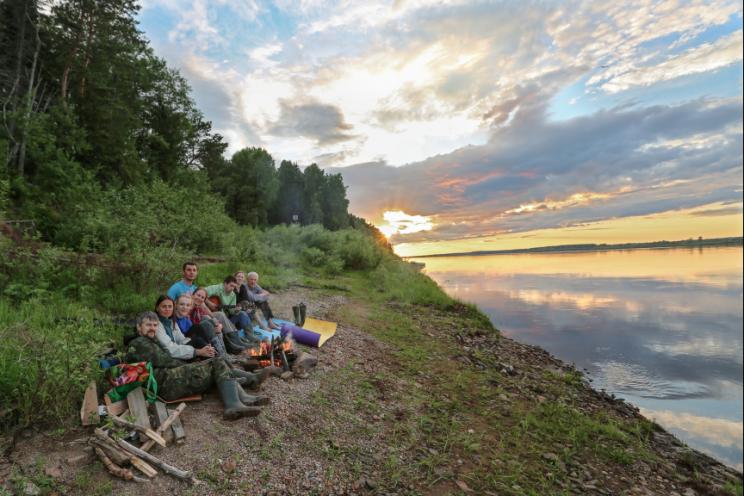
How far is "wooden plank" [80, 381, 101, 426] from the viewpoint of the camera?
3.96 meters

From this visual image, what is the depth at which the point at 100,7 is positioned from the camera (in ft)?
64.0

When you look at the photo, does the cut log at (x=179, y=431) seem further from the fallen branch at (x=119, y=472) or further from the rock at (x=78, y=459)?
the rock at (x=78, y=459)

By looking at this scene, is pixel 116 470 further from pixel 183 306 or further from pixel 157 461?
pixel 183 306

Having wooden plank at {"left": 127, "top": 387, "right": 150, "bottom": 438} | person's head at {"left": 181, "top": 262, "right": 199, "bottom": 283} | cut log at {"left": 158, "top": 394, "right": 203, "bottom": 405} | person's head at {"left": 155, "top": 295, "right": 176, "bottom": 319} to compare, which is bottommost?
cut log at {"left": 158, "top": 394, "right": 203, "bottom": 405}

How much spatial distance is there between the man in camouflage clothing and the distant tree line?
6072 mm

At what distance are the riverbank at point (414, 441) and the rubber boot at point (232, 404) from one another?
118 mm

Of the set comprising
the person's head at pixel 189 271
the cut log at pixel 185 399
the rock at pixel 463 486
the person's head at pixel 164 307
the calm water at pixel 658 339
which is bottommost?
the calm water at pixel 658 339

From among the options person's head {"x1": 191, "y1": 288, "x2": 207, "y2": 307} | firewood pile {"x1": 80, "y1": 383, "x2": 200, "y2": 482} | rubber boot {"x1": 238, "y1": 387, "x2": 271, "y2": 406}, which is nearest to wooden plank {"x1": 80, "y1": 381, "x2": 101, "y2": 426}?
firewood pile {"x1": 80, "y1": 383, "x2": 200, "y2": 482}

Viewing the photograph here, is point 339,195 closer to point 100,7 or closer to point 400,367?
point 100,7

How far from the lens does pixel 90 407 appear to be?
160 inches

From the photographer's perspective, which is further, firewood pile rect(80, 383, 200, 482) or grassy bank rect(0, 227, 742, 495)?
grassy bank rect(0, 227, 742, 495)

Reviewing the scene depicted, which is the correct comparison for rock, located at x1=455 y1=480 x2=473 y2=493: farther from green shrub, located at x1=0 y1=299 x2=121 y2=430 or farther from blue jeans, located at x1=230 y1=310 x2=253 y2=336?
blue jeans, located at x1=230 y1=310 x2=253 y2=336

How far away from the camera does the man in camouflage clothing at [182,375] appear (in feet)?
15.4

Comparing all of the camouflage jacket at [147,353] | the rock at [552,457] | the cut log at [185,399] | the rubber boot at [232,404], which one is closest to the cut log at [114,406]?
the cut log at [185,399]
